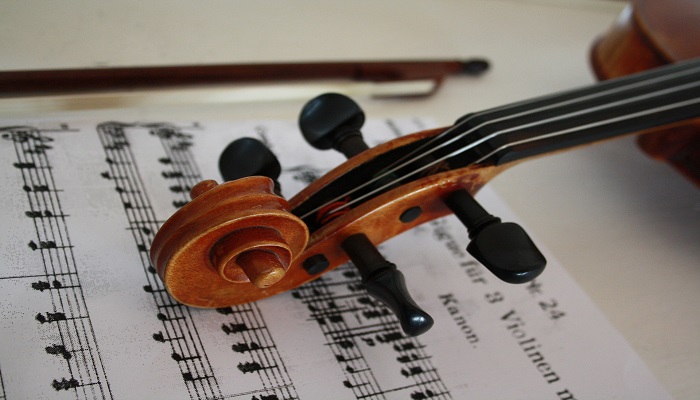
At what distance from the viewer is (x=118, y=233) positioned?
0.95 meters

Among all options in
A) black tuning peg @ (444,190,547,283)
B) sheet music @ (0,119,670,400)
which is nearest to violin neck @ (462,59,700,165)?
black tuning peg @ (444,190,547,283)

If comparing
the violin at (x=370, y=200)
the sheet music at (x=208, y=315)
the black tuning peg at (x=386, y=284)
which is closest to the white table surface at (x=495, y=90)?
the sheet music at (x=208, y=315)

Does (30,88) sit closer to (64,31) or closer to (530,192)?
(64,31)

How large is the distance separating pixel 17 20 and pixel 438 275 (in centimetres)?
88

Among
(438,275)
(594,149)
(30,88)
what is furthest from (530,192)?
(30,88)

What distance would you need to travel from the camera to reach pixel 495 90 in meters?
1.54

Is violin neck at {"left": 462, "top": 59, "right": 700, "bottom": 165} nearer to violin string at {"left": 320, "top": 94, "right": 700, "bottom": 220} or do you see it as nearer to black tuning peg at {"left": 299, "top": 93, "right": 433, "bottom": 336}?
violin string at {"left": 320, "top": 94, "right": 700, "bottom": 220}

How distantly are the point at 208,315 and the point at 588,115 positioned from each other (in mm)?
680

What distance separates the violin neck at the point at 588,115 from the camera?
0.99 m

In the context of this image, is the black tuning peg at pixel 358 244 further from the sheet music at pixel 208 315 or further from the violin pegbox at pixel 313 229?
the sheet music at pixel 208 315

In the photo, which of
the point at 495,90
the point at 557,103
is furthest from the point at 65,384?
the point at 495,90

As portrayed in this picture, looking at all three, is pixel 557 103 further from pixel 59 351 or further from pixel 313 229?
pixel 59 351

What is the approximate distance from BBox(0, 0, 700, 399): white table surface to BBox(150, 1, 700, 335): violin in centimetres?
25

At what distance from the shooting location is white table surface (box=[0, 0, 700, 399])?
1168 millimetres
